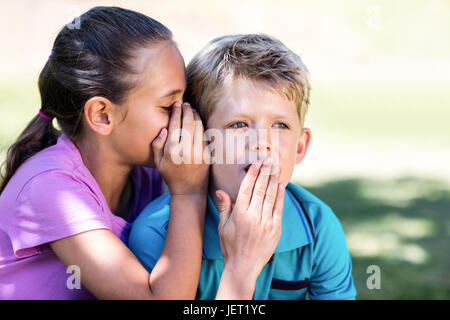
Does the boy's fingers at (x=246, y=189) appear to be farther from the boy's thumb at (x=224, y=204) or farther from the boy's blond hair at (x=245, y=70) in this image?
the boy's blond hair at (x=245, y=70)

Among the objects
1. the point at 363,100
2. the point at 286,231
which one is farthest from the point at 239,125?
the point at 363,100

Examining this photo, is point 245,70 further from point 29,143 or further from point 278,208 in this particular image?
point 29,143

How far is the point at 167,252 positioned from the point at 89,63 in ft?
3.17

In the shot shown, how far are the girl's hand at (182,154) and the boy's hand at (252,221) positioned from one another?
0.19 m

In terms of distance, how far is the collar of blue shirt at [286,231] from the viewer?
8.29 feet

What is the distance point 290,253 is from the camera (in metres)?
2.62

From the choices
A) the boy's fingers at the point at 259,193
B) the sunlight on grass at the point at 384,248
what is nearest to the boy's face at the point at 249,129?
the boy's fingers at the point at 259,193

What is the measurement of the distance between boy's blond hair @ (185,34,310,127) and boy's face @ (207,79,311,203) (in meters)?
0.04

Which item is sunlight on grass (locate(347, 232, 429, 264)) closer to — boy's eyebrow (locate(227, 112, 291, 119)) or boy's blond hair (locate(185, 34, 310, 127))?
boy's blond hair (locate(185, 34, 310, 127))

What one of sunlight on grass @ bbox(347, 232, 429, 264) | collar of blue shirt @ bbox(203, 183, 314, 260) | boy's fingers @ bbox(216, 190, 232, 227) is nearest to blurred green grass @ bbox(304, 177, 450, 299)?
sunlight on grass @ bbox(347, 232, 429, 264)

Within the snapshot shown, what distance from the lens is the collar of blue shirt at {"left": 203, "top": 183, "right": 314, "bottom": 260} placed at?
8.29ft

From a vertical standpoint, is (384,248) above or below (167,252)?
below
